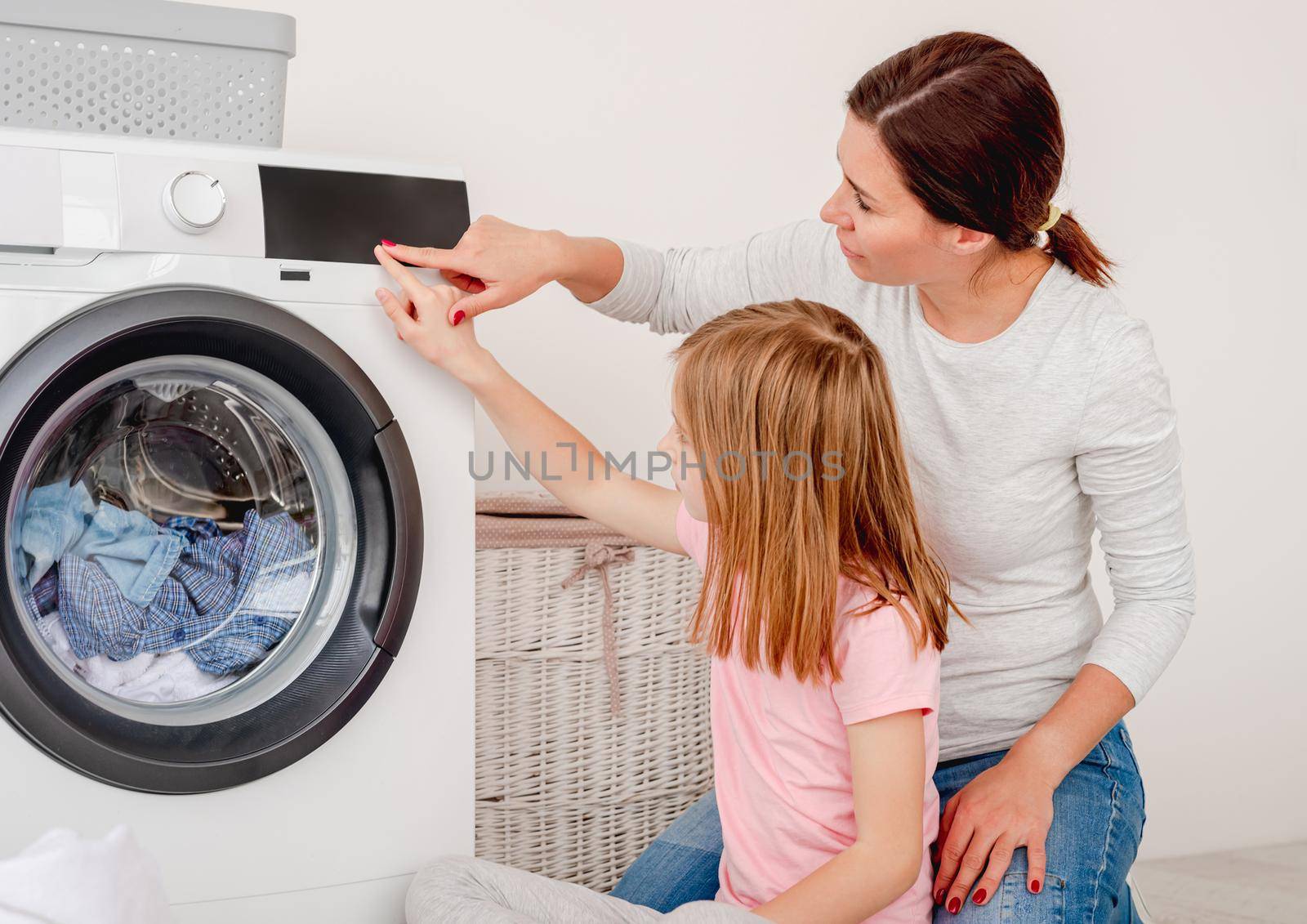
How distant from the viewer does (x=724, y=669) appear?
113 cm

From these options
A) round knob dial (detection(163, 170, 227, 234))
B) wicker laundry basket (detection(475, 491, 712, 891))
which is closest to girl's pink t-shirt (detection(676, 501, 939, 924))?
wicker laundry basket (detection(475, 491, 712, 891))

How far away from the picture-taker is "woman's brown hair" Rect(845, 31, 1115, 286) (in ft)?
3.43

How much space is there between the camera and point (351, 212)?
1091mm

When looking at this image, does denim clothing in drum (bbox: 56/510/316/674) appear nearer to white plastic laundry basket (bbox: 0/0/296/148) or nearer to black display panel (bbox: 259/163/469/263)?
black display panel (bbox: 259/163/469/263)

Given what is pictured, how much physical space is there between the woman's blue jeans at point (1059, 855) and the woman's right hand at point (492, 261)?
0.63 m

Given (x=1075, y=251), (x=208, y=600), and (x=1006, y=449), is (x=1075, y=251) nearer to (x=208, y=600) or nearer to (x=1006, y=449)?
(x=1006, y=449)

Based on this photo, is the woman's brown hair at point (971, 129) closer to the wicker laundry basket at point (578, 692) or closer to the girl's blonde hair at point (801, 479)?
the girl's blonde hair at point (801, 479)

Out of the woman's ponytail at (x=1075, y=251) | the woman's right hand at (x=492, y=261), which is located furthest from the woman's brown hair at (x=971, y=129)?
the woman's right hand at (x=492, y=261)

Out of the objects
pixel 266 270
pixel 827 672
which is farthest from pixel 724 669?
pixel 266 270

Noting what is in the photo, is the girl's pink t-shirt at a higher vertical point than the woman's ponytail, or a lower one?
lower

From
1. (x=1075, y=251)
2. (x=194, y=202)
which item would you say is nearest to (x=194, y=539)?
(x=194, y=202)

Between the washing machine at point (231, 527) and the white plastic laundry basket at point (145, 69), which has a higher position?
the white plastic laundry basket at point (145, 69)

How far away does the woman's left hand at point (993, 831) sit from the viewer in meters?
1.03

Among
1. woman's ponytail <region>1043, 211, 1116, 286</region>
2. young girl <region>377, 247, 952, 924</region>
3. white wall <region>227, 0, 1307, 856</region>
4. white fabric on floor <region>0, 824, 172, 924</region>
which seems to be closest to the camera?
white fabric on floor <region>0, 824, 172, 924</region>
